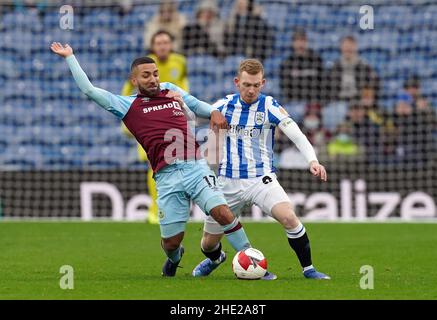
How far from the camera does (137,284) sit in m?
7.90

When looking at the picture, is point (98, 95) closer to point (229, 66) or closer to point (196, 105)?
point (196, 105)

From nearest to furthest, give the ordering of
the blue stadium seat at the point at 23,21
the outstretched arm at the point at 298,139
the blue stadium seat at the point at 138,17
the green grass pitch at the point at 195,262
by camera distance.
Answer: the green grass pitch at the point at 195,262 → the outstretched arm at the point at 298,139 → the blue stadium seat at the point at 23,21 → the blue stadium seat at the point at 138,17

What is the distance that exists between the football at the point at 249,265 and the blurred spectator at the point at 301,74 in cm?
872

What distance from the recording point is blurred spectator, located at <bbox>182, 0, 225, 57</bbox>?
55.6ft

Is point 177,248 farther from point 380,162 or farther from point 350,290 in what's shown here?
point 380,162

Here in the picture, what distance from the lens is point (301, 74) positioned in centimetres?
1670

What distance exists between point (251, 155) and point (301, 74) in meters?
8.17

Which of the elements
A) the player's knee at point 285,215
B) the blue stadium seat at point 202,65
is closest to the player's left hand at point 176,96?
the player's knee at point 285,215

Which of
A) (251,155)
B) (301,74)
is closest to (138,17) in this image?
(301,74)

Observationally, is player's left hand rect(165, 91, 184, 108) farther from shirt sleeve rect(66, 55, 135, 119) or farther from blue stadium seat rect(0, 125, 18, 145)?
blue stadium seat rect(0, 125, 18, 145)

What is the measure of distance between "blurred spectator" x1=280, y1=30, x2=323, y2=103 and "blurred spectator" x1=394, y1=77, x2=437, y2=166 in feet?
4.54

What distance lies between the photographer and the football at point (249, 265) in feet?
26.6

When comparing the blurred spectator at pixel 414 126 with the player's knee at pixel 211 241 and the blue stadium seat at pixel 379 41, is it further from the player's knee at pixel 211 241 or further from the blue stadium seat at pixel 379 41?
the player's knee at pixel 211 241

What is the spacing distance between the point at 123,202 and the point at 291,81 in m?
3.63
